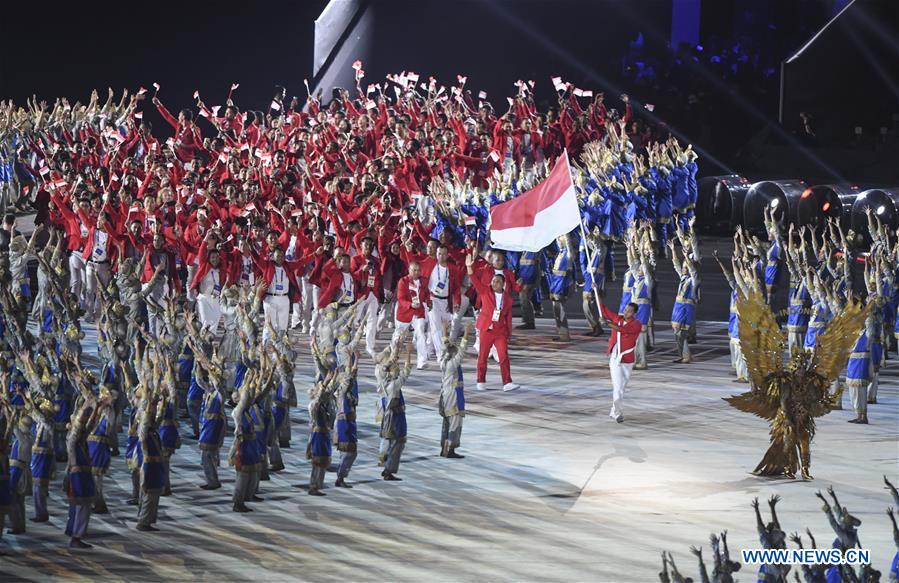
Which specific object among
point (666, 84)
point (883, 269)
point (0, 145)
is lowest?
point (883, 269)

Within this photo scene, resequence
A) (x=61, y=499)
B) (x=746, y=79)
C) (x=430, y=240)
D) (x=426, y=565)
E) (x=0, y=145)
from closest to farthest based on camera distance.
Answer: (x=426, y=565), (x=61, y=499), (x=430, y=240), (x=0, y=145), (x=746, y=79)

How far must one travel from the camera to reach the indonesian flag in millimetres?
17188

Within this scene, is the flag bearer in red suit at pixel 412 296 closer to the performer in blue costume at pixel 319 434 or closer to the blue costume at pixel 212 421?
the performer in blue costume at pixel 319 434

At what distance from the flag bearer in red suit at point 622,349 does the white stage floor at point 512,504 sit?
423mm

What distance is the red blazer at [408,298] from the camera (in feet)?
62.7

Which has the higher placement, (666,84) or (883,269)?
(666,84)

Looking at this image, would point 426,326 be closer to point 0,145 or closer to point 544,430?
point 544,430

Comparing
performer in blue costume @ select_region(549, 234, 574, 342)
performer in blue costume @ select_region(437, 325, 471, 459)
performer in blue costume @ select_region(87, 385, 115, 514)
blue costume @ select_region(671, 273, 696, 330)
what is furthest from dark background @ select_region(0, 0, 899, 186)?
performer in blue costume @ select_region(87, 385, 115, 514)

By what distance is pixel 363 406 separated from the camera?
57.9 feet

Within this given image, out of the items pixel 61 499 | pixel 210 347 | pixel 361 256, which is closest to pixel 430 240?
A: pixel 361 256

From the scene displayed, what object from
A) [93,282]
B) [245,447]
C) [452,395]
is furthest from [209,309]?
[245,447]

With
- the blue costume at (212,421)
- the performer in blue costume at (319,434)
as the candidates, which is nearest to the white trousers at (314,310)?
the performer in blue costume at (319,434)

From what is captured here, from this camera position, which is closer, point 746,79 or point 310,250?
point 310,250

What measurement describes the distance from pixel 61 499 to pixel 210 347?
105 inches
